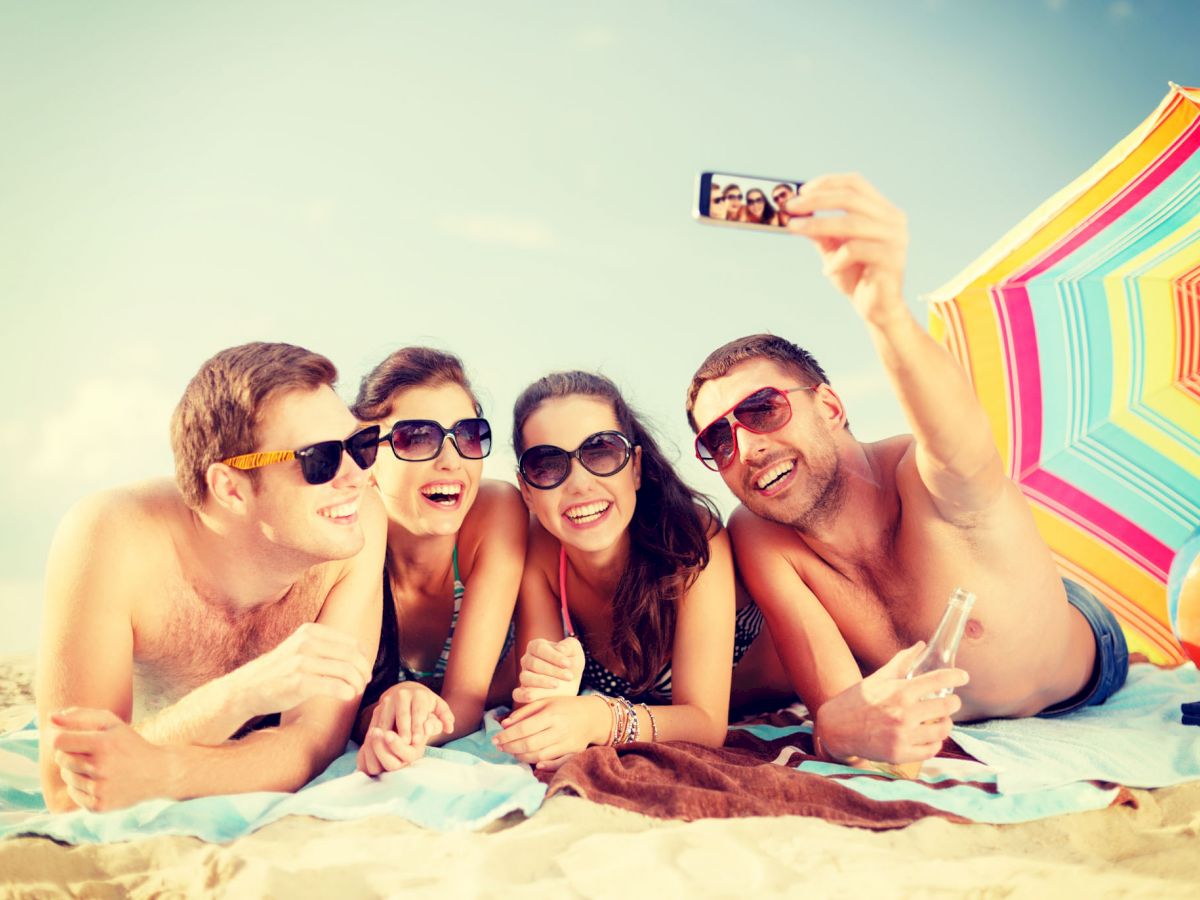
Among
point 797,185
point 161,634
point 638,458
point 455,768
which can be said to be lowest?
point 455,768

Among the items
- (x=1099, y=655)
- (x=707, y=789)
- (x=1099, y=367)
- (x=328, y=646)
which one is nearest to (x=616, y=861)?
(x=707, y=789)

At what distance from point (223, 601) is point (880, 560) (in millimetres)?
2625

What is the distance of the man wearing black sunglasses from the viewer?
280 cm

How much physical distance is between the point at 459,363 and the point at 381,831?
2.38m

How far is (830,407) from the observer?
13.2 feet

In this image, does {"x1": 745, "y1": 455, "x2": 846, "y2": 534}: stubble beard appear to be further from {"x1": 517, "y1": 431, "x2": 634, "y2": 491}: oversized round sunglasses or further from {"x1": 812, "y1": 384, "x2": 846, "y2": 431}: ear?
{"x1": 517, "y1": 431, "x2": 634, "y2": 491}: oversized round sunglasses

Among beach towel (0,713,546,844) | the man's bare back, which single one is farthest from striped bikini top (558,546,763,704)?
beach towel (0,713,546,844)

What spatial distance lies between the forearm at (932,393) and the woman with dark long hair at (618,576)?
119 cm

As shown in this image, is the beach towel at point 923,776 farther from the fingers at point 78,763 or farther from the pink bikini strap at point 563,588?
the fingers at point 78,763

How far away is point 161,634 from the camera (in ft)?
11.0

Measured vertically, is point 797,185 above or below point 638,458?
above

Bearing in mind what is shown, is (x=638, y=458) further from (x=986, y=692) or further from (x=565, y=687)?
(x=986, y=692)

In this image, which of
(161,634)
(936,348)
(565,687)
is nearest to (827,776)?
(565,687)

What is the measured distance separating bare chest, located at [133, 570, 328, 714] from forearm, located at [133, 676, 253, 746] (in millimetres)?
385
